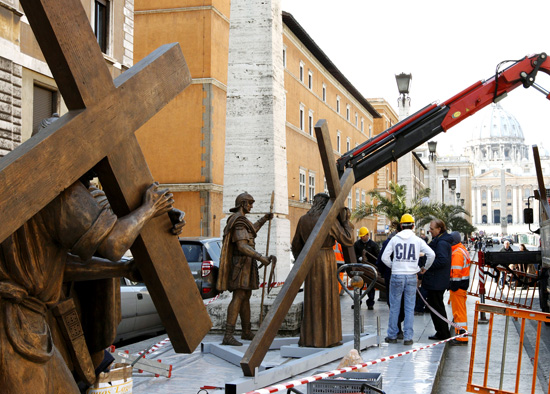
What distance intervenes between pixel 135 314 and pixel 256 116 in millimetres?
3513

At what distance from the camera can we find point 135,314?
407 inches

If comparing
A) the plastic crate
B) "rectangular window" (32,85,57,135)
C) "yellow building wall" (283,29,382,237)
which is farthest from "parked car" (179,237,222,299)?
"yellow building wall" (283,29,382,237)

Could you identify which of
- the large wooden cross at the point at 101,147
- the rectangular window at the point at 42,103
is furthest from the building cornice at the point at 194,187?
the large wooden cross at the point at 101,147

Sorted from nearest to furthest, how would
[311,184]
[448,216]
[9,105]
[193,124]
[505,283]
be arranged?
[9,105], [505,283], [193,124], [311,184], [448,216]

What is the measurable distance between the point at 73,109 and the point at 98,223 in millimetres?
475

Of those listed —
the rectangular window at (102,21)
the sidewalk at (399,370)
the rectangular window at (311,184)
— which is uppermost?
the rectangular window at (102,21)

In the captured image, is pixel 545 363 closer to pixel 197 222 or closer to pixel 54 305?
pixel 54 305

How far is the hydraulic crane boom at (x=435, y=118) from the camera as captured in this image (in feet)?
35.7

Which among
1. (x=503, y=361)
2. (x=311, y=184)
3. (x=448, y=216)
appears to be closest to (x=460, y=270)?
(x=503, y=361)

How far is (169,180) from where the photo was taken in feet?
97.5

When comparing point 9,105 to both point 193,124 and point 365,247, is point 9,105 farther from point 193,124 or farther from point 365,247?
point 193,124

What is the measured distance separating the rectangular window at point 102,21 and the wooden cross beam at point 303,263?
53.9 ft

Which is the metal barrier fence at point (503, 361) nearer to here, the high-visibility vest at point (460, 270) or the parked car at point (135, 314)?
the high-visibility vest at point (460, 270)

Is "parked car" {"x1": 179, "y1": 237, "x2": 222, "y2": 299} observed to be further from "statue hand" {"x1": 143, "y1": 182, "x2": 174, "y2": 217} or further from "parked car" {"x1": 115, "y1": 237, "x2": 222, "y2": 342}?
"statue hand" {"x1": 143, "y1": 182, "x2": 174, "y2": 217}
